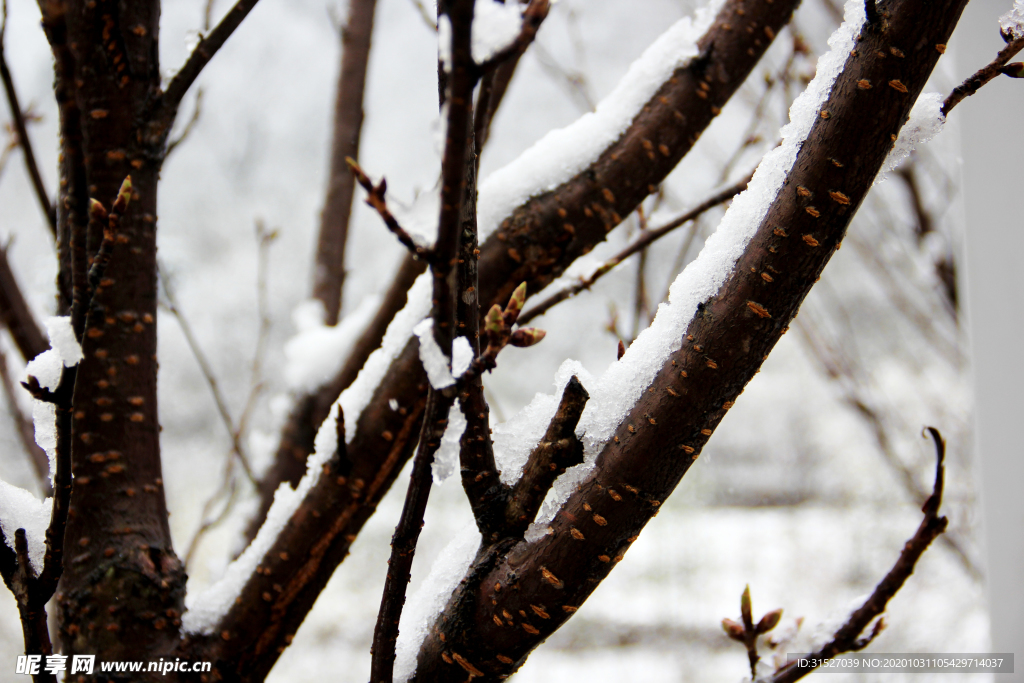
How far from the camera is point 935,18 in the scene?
0.31 m

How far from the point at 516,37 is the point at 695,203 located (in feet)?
1.84

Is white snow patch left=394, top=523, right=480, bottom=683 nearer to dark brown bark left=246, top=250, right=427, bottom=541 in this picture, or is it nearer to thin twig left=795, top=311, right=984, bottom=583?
dark brown bark left=246, top=250, right=427, bottom=541

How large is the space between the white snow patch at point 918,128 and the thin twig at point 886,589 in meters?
0.18

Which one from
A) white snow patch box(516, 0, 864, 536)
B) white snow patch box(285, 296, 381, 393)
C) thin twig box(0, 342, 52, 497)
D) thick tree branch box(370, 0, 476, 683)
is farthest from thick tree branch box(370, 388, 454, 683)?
thin twig box(0, 342, 52, 497)

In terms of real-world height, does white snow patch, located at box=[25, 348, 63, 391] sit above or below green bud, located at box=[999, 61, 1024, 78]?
below

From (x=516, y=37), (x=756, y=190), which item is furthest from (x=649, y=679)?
(x=516, y=37)

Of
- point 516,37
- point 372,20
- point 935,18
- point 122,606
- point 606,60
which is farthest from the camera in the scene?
point 606,60

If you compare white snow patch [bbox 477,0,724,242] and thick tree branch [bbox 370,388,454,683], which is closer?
thick tree branch [bbox 370,388,454,683]

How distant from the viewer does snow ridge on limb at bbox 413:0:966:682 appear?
319 millimetres

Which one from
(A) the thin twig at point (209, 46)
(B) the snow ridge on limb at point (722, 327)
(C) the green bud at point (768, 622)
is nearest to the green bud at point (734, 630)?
(C) the green bud at point (768, 622)

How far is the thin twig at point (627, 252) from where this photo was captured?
0.63m

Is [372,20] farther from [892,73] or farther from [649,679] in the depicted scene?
[649,679]

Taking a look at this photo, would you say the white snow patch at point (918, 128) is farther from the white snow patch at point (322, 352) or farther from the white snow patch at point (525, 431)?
the white snow patch at point (322, 352)

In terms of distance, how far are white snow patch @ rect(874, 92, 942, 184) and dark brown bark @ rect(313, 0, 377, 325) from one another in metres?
0.88
